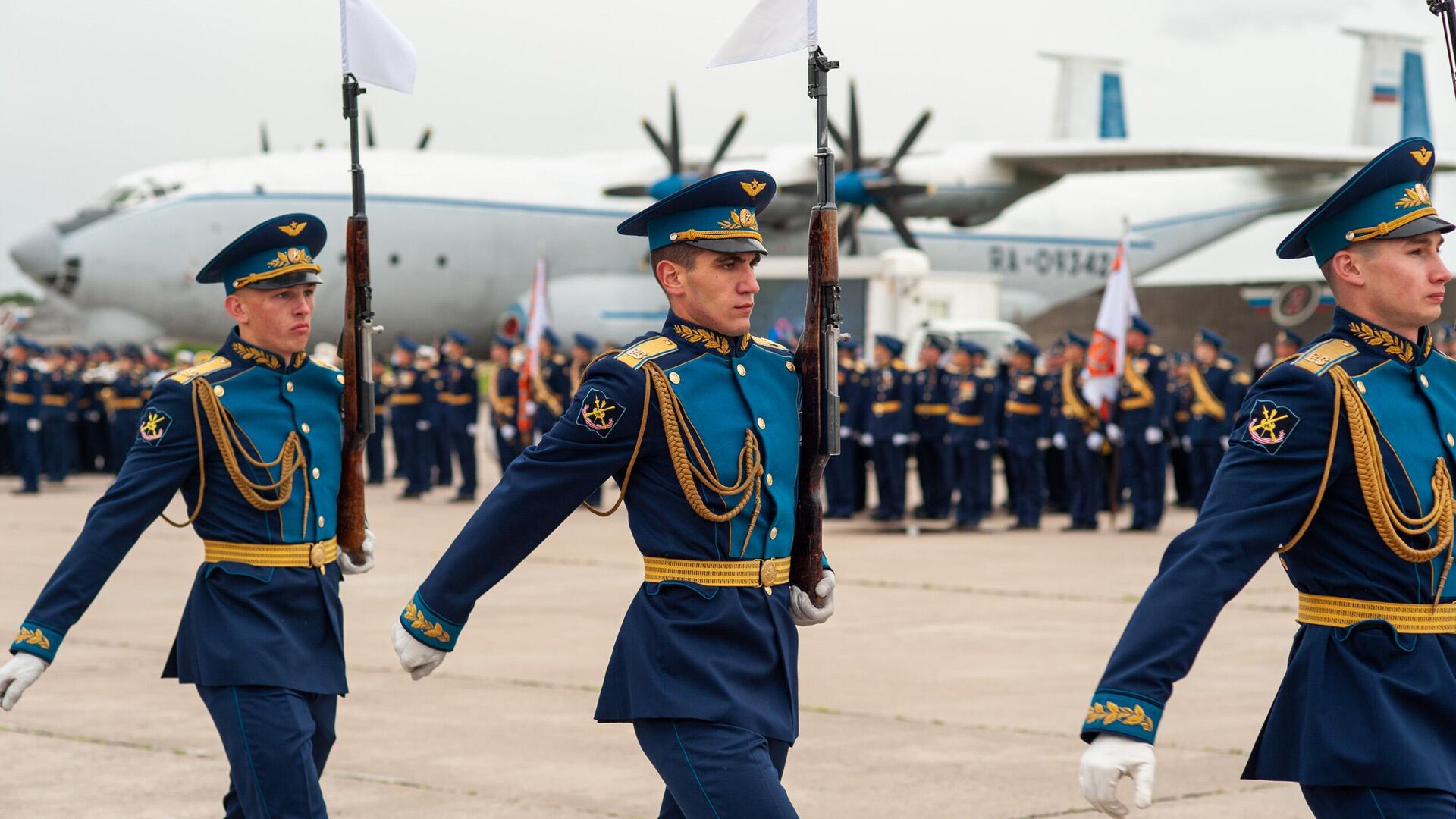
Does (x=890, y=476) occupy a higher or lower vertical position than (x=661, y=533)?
lower

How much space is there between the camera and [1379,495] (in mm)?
2902

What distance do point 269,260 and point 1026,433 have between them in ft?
38.8

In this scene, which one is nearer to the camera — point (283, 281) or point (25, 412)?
point (283, 281)

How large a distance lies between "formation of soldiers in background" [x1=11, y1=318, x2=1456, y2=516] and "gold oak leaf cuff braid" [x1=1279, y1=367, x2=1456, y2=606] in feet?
35.4

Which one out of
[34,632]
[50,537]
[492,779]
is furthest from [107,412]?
[34,632]

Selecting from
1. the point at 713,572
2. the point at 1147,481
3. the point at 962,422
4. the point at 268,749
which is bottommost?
the point at 1147,481

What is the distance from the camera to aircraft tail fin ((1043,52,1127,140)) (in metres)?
42.5

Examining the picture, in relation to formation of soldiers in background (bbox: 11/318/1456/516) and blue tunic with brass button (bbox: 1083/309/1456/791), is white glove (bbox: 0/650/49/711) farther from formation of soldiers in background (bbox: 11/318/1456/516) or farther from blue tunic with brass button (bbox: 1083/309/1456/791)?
Result: formation of soldiers in background (bbox: 11/318/1456/516)

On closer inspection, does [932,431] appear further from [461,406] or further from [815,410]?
[815,410]

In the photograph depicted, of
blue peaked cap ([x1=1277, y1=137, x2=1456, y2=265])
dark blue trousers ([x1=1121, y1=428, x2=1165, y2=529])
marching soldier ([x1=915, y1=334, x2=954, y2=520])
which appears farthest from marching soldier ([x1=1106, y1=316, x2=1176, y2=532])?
blue peaked cap ([x1=1277, y1=137, x2=1456, y2=265])

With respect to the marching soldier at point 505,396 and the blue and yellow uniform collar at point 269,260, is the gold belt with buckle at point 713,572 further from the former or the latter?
the marching soldier at point 505,396

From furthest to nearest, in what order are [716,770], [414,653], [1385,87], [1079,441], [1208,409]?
[1385,87] < [1208,409] < [1079,441] < [414,653] < [716,770]

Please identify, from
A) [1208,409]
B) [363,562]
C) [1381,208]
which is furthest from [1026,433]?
[1381,208]

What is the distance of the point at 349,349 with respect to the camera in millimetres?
4465
